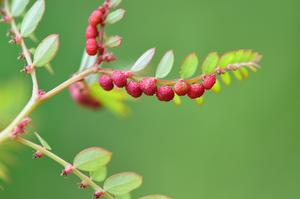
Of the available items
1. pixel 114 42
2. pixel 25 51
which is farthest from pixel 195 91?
pixel 25 51

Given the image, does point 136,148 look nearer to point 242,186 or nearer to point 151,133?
point 151,133

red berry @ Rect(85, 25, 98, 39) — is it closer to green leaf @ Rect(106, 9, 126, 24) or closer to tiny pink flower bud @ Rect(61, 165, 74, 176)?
green leaf @ Rect(106, 9, 126, 24)

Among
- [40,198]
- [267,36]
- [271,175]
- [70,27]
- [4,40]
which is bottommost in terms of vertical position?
[40,198]

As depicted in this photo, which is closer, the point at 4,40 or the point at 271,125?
the point at 4,40

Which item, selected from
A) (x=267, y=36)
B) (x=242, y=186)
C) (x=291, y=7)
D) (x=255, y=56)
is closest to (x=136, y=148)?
(x=242, y=186)

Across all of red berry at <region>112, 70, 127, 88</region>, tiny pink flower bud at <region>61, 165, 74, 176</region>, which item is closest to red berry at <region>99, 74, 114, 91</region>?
red berry at <region>112, 70, 127, 88</region>

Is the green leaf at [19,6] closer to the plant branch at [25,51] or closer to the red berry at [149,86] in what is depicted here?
the plant branch at [25,51]
